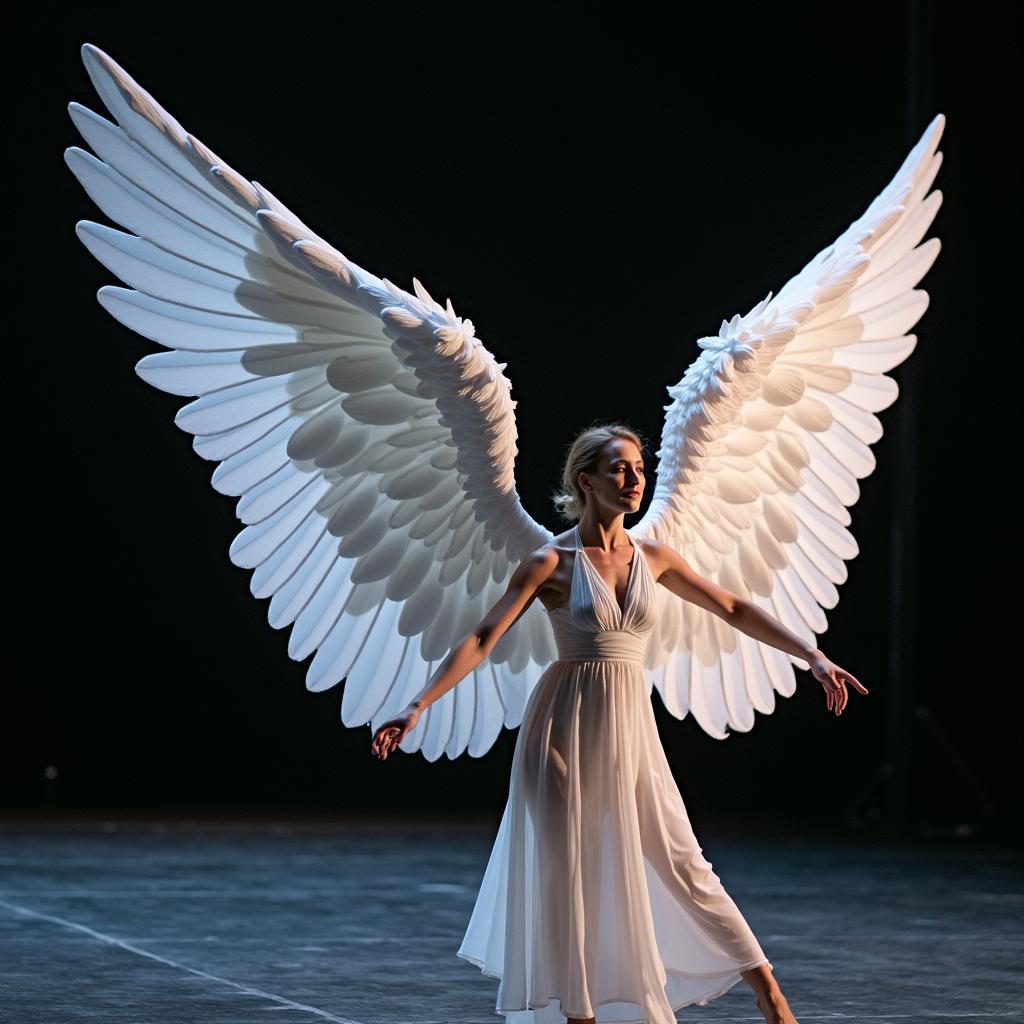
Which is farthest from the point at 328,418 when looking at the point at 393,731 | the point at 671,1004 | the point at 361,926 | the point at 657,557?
the point at 361,926

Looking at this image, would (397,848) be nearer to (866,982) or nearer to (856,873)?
(856,873)

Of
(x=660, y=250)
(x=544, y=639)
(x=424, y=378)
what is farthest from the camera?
(x=660, y=250)

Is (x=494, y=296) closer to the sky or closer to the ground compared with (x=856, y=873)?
closer to the sky

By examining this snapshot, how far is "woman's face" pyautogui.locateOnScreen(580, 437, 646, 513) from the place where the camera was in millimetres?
3420

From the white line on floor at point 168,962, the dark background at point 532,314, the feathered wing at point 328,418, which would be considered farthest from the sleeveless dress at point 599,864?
the dark background at point 532,314

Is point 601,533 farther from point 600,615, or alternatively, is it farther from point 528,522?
point 528,522

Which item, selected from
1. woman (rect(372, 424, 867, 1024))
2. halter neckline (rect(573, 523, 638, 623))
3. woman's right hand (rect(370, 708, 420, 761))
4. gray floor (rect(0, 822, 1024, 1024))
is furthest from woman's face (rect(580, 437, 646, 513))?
gray floor (rect(0, 822, 1024, 1024))

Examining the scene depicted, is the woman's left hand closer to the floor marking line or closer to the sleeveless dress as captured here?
the sleeveless dress

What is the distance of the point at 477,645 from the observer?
3.34 m

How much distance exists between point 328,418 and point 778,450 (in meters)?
1.15

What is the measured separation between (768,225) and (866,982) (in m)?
5.86

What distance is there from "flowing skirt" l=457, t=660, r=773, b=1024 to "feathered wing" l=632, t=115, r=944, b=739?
0.60m

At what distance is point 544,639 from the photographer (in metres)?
4.12

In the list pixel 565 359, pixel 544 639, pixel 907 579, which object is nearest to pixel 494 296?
pixel 565 359
